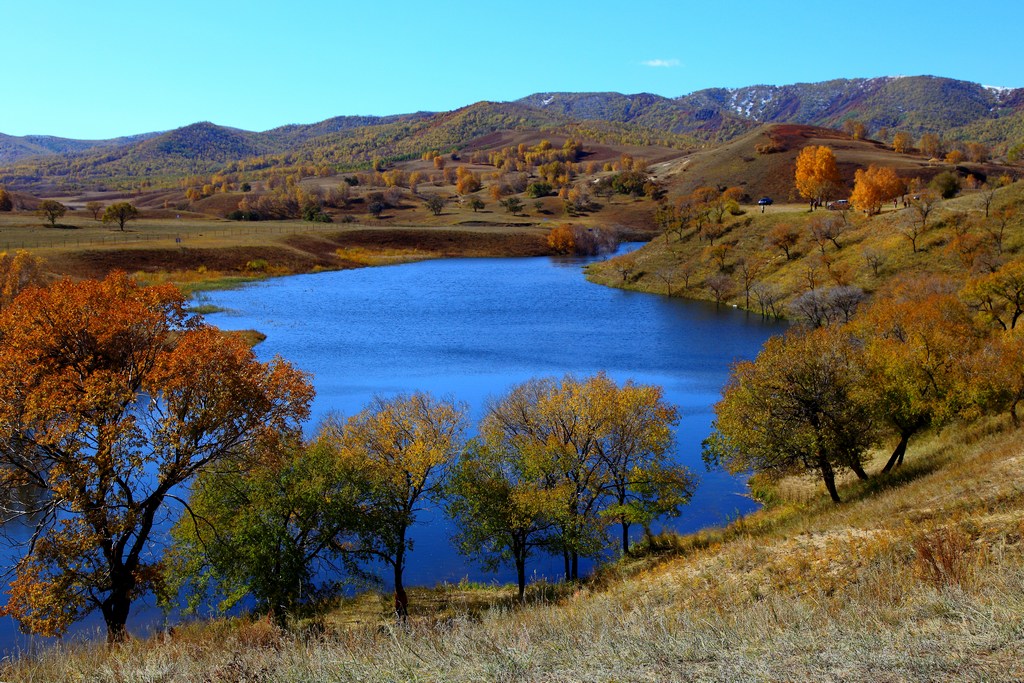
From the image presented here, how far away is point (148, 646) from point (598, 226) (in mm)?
160752

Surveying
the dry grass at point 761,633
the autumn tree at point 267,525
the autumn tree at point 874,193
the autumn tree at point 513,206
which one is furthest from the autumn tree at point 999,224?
the autumn tree at point 513,206

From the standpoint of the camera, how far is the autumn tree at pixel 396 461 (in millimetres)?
25047

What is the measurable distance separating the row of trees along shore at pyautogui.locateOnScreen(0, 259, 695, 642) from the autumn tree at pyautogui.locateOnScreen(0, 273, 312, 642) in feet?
0.21

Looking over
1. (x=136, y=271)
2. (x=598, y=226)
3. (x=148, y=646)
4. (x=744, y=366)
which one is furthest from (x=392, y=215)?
(x=148, y=646)

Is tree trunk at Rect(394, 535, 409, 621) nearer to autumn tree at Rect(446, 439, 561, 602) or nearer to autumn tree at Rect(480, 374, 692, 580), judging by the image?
autumn tree at Rect(446, 439, 561, 602)

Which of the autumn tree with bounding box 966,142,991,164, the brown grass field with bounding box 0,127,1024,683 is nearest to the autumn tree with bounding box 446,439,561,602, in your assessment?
the brown grass field with bounding box 0,127,1024,683

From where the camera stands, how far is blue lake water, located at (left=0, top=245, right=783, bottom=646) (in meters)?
34.3

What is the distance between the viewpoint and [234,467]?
891 inches

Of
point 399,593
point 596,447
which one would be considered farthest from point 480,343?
point 399,593

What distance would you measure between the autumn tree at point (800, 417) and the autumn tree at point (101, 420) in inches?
653

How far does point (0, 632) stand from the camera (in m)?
23.2

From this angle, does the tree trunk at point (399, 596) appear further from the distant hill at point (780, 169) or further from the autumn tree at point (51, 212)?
the distant hill at point (780, 169)

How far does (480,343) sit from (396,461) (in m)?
39.9

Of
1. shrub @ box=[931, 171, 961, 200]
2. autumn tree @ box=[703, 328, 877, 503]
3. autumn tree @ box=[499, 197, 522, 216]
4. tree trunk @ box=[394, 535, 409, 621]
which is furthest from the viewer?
autumn tree @ box=[499, 197, 522, 216]
